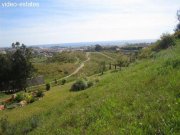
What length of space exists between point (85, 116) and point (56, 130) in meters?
1.04

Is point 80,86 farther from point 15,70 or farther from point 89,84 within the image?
point 15,70

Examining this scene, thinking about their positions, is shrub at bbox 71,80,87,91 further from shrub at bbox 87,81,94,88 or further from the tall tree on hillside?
the tall tree on hillside

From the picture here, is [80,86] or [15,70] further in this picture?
[15,70]

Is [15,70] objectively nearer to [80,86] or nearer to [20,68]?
[20,68]

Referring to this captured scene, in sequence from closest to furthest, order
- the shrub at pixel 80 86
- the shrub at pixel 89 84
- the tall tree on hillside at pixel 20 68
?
the shrub at pixel 89 84
the shrub at pixel 80 86
the tall tree on hillside at pixel 20 68

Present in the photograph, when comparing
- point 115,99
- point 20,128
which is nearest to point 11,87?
point 20,128

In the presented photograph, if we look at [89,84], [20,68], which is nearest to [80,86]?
[89,84]

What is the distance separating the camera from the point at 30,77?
179 ft

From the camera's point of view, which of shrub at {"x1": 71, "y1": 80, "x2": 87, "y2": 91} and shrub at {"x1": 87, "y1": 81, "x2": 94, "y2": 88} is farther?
shrub at {"x1": 71, "y1": 80, "x2": 87, "y2": 91}

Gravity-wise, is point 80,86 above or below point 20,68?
below

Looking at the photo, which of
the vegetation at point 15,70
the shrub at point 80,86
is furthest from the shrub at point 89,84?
the vegetation at point 15,70

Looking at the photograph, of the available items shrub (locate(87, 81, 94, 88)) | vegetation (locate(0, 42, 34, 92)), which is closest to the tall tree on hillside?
vegetation (locate(0, 42, 34, 92))

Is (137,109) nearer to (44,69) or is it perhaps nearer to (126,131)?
(126,131)

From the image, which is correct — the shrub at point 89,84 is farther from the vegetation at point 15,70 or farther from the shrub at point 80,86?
the vegetation at point 15,70
